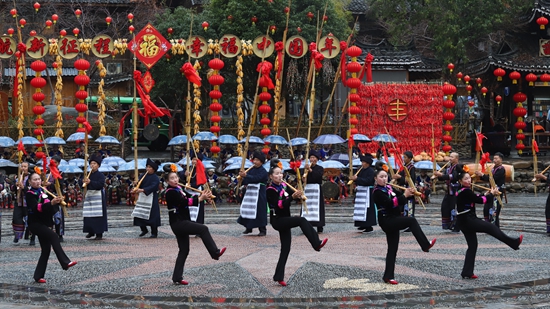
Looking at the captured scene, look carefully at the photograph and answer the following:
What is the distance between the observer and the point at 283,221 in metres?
11.3

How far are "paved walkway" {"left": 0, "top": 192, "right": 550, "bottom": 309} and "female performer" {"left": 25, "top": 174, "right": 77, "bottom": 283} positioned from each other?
271 millimetres

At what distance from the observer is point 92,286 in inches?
443

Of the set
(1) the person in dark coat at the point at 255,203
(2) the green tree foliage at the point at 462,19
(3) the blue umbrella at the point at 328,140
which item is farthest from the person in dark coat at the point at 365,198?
(2) the green tree foliage at the point at 462,19

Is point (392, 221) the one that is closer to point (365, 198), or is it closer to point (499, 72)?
point (365, 198)

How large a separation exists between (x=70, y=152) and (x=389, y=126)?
1096 centimetres

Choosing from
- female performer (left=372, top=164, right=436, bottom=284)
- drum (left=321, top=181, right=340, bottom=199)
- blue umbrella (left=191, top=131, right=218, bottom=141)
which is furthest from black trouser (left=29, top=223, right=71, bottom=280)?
blue umbrella (left=191, top=131, right=218, bottom=141)

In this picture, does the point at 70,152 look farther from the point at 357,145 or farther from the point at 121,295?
the point at 121,295

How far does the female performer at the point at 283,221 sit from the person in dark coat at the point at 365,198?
5218 millimetres

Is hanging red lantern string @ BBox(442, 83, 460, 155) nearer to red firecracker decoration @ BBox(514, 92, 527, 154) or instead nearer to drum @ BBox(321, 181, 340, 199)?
red firecracker decoration @ BBox(514, 92, 527, 154)

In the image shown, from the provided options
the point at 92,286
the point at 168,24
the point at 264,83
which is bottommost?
the point at 92,286

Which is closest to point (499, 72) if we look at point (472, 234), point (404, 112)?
point (404, 112)

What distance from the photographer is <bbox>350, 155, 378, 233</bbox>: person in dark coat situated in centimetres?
1655

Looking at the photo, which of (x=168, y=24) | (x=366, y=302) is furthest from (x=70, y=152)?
(x=366, y=302)

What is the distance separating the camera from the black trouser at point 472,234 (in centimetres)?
1138
